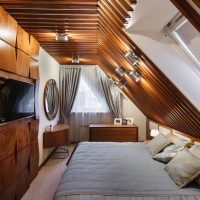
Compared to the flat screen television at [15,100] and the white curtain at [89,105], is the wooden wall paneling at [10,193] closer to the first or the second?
the flat screen television at [15,100]

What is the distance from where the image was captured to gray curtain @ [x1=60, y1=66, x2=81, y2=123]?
672cm

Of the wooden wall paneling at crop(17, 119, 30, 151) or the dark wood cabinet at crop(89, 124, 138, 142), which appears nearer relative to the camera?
the wooden wall paneling at crop(17, 119, 30, 151)

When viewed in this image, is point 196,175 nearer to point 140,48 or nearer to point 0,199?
point 140,48

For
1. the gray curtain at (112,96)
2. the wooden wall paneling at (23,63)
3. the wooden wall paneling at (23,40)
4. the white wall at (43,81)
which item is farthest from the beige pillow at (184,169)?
the gray curtain at (112,96)

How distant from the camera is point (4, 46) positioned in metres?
2.61

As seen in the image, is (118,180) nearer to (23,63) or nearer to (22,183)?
(22,183)

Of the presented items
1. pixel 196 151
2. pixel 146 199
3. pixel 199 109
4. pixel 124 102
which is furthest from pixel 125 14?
pixel 124 102

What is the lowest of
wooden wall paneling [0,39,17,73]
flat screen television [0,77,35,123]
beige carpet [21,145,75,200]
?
beige carpet [21,145,75,200]

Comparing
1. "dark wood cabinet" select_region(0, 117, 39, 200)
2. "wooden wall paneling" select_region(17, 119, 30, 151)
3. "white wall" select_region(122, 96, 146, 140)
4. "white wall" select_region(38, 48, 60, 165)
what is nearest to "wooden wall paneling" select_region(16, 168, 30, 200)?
"dark wood cabinet" select_region(0, 117, 39, 200)

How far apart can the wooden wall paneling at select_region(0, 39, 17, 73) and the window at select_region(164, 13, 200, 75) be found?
179 cm

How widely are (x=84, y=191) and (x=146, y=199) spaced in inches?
22.7

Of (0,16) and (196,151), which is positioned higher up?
(0,16)

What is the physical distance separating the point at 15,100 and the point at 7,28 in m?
0.95

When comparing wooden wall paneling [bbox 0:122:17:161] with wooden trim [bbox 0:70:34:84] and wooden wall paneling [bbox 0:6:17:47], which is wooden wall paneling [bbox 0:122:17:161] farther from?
wooden wall paneling [bbox 0:6:17:47]
